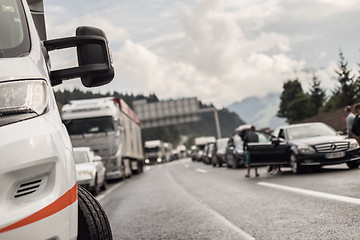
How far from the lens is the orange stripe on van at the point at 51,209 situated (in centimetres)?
242

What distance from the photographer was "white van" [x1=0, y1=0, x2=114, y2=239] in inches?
97.8

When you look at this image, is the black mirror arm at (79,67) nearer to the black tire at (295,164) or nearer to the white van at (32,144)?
the white van at (32,144)

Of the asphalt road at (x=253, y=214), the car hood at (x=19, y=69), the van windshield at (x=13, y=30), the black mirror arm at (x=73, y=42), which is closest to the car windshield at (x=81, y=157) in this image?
the asphalt road at (x=253, y=214)

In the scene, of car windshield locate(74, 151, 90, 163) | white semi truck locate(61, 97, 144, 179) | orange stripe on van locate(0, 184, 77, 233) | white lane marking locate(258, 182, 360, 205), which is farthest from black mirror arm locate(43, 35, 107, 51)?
white semi truck locate(61, 97, 144, 179)

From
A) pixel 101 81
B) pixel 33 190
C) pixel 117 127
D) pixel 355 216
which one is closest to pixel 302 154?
pixel 355 216

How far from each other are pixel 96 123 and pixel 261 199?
40.3 feet

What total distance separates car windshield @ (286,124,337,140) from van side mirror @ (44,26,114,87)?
12.0 metres

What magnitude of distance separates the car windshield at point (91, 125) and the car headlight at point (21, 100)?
17.3 meters

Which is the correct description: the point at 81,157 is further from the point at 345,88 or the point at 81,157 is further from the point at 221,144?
the point at 345,88

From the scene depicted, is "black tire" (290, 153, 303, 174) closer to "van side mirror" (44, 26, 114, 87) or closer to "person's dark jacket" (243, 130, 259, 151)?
"person's dark jacket" (243, 130, 259, 151)

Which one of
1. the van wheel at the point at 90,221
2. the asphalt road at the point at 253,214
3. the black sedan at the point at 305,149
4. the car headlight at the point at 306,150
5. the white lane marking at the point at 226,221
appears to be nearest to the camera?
the van wheel at the point at 90,221

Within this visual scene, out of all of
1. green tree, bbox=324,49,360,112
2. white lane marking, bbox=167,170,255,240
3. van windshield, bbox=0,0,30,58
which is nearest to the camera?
van windshield, bbox=0,0,30,58

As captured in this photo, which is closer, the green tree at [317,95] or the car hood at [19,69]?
Result: the car hood at [19,69]

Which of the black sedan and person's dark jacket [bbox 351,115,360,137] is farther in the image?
the black sedan
